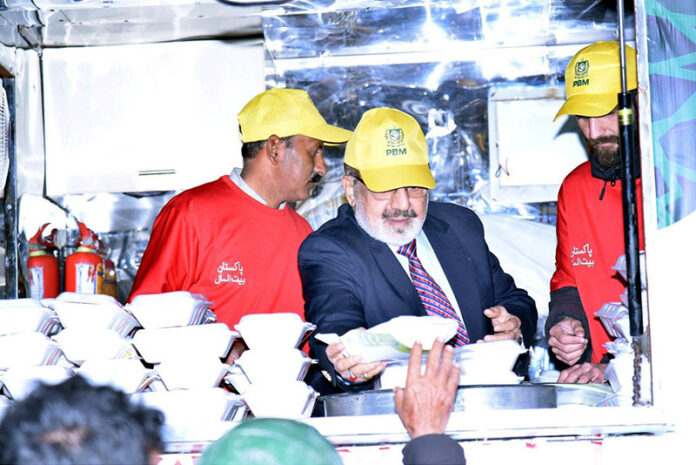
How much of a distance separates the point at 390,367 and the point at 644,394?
0.58 m

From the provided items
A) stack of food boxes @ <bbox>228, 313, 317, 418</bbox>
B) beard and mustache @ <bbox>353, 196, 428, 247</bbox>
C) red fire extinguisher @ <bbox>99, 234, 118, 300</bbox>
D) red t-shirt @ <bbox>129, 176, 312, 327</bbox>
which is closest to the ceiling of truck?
red t-shirt @ <bbox>129, 176, 312, 327</bbox>

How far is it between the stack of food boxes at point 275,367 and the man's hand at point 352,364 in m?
0.09

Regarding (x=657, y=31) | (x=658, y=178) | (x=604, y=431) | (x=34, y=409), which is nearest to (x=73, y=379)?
(x=34, y=409)

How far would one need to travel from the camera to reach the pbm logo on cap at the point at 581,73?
11.1 ft

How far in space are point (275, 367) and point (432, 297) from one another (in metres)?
0.76

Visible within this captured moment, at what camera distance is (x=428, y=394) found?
6.60 ft

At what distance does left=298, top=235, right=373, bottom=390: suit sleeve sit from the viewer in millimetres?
2672

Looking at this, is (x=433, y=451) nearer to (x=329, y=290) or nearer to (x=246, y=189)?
(x=329, y=290)

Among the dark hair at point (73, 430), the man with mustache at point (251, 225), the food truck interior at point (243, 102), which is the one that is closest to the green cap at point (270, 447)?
the dark hair at point (73, 430)

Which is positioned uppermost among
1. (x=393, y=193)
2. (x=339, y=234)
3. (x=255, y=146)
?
(x=255, y=146)

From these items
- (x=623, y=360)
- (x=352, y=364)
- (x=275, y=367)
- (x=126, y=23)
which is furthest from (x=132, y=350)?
(x=126, y=23)

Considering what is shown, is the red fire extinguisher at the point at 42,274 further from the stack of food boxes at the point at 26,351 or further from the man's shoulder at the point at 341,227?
the stack of food boxes at the point at 26,351

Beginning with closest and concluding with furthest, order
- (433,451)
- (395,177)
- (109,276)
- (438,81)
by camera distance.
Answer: (433,451) < (395,177) < (109,276) < (438,81)

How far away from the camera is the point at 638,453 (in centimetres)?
210
